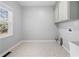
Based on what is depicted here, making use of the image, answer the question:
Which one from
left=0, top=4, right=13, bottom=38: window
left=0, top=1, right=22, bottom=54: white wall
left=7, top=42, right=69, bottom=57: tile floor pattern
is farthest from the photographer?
left=0, top=4, right=13, bottom=38: window

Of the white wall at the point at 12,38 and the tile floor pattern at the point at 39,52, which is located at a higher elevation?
the white wall at the point at 12,38

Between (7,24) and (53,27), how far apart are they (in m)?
2.94

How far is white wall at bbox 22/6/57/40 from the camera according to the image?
6.06 m

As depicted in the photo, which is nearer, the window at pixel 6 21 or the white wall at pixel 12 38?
the white wall at pixel 12 38

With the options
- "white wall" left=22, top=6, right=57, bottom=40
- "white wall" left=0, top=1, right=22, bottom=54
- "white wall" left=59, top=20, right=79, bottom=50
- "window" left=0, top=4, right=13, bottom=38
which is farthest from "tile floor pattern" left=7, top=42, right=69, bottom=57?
"white wall" left=22, top=6, right=57, bottom=40

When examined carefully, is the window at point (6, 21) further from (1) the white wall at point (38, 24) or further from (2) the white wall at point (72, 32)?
(2) the white wall at point (72, 32)

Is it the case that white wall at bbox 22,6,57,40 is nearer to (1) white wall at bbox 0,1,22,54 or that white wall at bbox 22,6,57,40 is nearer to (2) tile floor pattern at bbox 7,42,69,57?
(1) white wall at bbox 0,1,22,54

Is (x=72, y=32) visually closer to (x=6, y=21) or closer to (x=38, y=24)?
(x=6, y=21)

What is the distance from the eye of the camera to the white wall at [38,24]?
6.06 metres

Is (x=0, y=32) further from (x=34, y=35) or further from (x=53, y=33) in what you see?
(x=53, y=33)

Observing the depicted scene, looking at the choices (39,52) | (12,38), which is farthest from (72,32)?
(12,38)

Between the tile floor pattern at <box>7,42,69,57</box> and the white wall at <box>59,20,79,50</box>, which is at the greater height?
the white wall at <box>59,20,79,50</box>

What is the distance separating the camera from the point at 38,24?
609 centimetres

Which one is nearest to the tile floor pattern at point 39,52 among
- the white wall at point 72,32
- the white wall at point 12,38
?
the white wall at point 12,38
